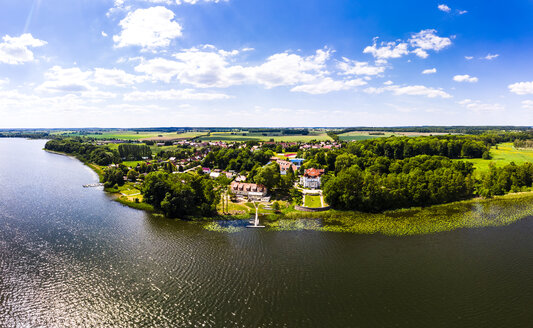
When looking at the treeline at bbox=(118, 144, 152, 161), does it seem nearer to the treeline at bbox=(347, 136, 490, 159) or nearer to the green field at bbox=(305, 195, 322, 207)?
the green field at bbox=(305, 195, 322, 207)

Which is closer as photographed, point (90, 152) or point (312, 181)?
point (312, 181)

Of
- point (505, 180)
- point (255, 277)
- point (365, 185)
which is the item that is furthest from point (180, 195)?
point (505, 180)

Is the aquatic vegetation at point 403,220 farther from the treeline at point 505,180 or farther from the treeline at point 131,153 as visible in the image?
the treeline at point 131,153

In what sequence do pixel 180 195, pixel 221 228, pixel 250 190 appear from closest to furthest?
pixel 221 228, pixel 180 195, pixel 250 190

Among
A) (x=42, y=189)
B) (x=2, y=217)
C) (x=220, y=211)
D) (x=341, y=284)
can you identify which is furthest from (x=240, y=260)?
(x=42, y=189)

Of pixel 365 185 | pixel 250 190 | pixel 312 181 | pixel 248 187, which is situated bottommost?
pixel 250 190

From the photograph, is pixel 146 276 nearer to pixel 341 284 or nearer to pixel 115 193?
pixel 341 284

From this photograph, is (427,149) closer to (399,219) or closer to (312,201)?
(399,219)

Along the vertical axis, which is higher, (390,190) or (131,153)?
(131,153)
